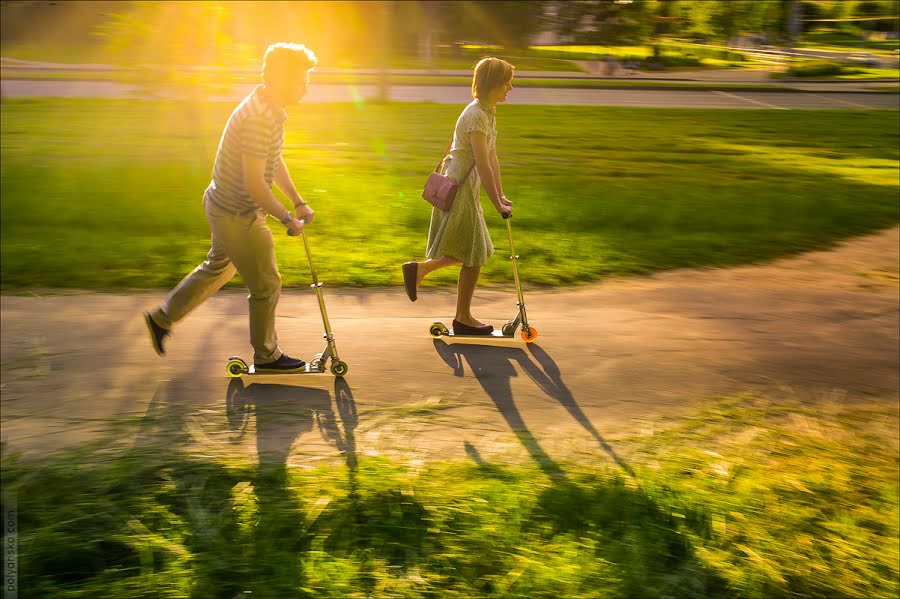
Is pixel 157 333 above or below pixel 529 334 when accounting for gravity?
above

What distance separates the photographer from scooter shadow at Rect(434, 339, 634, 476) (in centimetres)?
464

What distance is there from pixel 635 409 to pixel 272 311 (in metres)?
2.20

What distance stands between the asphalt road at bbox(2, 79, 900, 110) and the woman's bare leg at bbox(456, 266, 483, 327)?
18.3 metres

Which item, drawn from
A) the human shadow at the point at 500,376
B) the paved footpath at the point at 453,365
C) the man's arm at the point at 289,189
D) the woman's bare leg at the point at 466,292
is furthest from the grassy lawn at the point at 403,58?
the man's arm at the point at 289,189

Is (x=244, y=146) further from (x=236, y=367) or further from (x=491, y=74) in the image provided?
(x=491, y=74)

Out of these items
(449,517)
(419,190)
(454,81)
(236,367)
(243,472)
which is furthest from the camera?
(454,81)

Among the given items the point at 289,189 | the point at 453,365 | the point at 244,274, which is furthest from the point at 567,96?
the point at 244,274

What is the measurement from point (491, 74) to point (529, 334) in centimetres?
180

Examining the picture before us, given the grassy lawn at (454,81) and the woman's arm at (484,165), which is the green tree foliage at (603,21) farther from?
the woman's arm at (484,165)

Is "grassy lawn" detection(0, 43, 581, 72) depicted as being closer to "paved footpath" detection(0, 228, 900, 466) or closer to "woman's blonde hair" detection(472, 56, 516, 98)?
"paved footpath" detection(0, 228, 900, 466)

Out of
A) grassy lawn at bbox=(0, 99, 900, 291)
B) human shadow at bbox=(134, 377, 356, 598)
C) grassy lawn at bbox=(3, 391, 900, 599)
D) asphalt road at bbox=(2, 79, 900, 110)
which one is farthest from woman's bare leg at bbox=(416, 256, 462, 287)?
asphalt road at bbox=(2, 79, 900, 110)

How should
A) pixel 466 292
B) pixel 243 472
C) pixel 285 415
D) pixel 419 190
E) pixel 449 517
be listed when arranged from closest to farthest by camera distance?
pixel 449 517 → pixel 243 472 → pixel 285 415 → pixel 466 292 → pixel 419 190

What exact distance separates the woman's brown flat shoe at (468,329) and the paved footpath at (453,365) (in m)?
0.11

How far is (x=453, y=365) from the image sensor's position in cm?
576
